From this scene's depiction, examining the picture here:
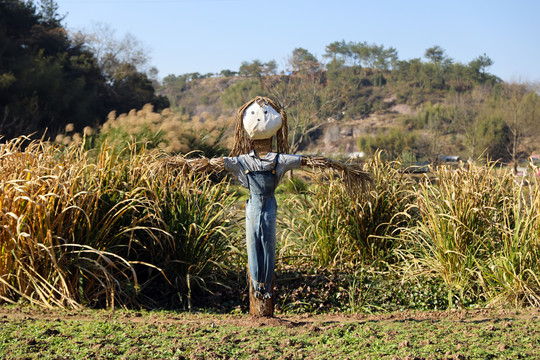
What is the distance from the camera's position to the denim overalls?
3.60 m

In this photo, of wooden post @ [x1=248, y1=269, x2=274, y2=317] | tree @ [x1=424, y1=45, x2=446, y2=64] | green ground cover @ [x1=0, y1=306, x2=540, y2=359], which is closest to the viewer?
green ground cover @ [x1=0, y1=306, x2=540, y2=359]

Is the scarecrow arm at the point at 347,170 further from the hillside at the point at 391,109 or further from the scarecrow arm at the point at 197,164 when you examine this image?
the hillside at the point at 391,109

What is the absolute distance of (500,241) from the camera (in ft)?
15.4

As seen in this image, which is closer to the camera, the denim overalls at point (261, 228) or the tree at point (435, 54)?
the denim overalls at point (261, 228)

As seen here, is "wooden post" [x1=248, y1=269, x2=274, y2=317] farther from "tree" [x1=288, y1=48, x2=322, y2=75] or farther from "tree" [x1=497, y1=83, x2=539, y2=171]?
"tree" [x1=497, y1=83, x2=539, y2=171]

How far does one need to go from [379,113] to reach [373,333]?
68592mm

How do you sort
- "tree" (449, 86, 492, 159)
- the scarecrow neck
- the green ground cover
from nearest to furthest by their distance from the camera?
1. the green ground cover
2. the scarecrow neck
3. "tree" (449, 86, 492, 159)

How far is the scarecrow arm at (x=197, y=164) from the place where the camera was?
3730 mm

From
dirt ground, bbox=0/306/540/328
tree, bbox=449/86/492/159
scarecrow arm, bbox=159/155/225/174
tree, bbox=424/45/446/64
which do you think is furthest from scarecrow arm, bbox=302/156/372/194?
tree, bbox=424/45/446/64

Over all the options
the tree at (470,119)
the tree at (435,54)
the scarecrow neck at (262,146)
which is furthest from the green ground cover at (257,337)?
the tree at (435,54)

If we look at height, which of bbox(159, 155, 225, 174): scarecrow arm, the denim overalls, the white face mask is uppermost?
the white face mask

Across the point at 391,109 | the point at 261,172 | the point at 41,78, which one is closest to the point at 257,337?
the point at 261,172

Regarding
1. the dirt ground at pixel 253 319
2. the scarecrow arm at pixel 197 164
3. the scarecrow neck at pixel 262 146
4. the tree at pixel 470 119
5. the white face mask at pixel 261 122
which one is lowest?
the dirt ground at pixel 253 319

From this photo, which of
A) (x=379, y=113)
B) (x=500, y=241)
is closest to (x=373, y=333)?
(x=500, y=241)
